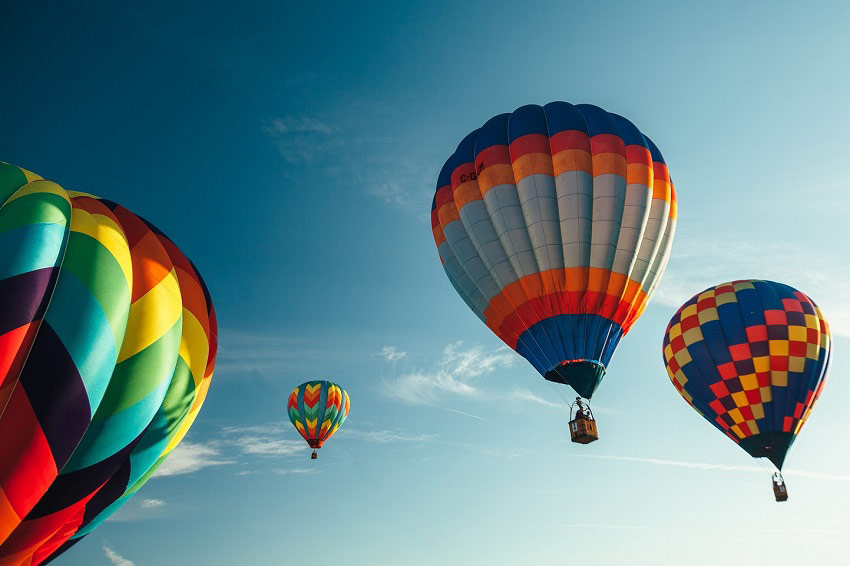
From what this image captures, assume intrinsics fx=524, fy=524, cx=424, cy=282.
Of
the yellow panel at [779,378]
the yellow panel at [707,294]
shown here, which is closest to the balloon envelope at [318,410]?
the yellow panel at [707,294]

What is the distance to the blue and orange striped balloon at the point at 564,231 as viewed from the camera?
39.7 feet

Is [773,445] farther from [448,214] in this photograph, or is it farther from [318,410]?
[318,410]

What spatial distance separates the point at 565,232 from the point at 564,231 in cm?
4

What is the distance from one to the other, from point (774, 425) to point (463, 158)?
1204 cm

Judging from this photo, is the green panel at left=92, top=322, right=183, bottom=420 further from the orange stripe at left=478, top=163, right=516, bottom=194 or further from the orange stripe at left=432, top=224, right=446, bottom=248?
the orange stripe at left=432, top=224, right=446, bottom=248

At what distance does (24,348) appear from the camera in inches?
175

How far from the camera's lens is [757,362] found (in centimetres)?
1571

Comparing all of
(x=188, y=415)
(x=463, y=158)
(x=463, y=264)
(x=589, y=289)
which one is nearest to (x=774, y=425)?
(x=589, y=289)

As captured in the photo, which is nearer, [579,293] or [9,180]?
[9,180]

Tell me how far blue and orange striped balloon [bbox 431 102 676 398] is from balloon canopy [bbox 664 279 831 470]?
5.00m

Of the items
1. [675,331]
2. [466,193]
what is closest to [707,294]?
[675,331]

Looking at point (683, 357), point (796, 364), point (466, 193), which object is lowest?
point (796, 364)

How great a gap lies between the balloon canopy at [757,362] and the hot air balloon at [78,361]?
15593mm

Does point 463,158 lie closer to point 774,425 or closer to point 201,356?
point 201,356
